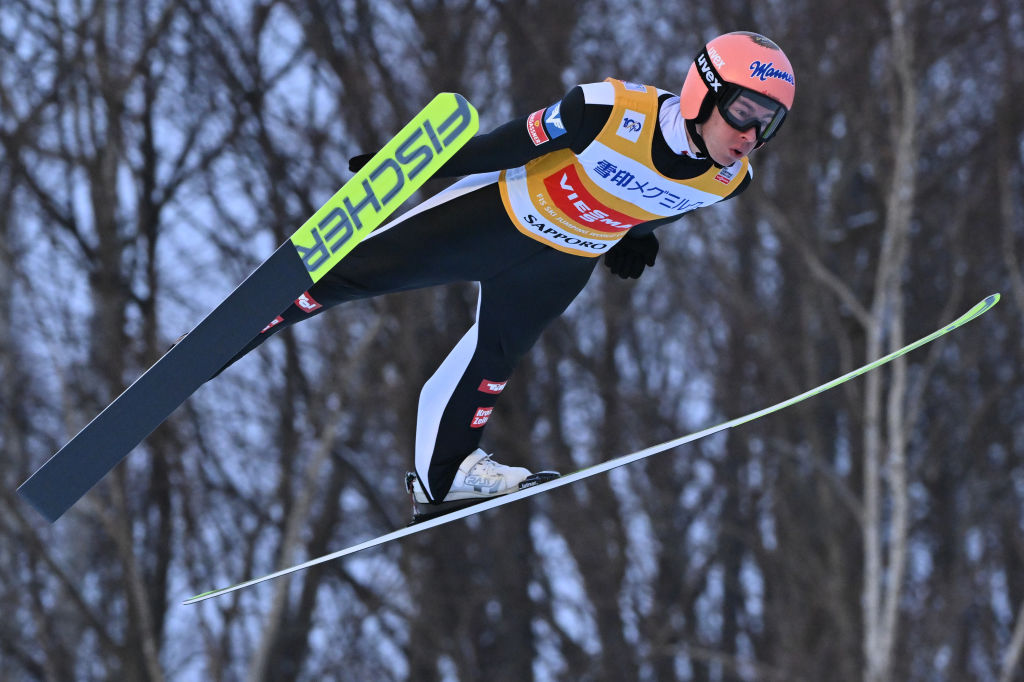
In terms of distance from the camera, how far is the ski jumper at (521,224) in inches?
123

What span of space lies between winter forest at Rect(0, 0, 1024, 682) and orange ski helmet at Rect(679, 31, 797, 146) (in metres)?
6.33

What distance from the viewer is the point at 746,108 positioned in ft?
9.94

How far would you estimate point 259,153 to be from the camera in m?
10.7

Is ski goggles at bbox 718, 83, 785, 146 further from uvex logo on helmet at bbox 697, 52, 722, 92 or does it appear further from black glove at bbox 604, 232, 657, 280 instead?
black glove at bbox 604, 232, 657, 280

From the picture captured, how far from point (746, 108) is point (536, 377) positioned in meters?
8.20

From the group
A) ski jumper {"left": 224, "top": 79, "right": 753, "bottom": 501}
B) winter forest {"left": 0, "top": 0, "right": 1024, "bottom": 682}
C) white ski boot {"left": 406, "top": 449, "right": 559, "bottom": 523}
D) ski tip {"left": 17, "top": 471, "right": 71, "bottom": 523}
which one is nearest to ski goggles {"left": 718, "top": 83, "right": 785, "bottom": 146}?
ski jumper {"left": 224, "top": 79, "right": 753, "bottom": 501}

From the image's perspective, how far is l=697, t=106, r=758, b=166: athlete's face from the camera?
10.0 feet

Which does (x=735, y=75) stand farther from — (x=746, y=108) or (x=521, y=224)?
(x=521, y=224)

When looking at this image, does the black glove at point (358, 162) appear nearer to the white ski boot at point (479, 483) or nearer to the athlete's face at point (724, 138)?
the athlete's face at point (724, 138)

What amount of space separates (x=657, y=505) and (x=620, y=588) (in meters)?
0.91

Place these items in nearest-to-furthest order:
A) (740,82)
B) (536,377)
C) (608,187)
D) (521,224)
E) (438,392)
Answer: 1. (740,82)
2. (608,187)
3. (521,224)
4. (438,392)
5. (536,377)

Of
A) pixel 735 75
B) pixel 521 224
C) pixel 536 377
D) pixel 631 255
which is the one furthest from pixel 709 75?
pixel 536 377

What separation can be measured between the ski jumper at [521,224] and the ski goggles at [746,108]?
0.41 feet

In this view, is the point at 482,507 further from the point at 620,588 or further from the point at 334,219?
the point at 620,588
